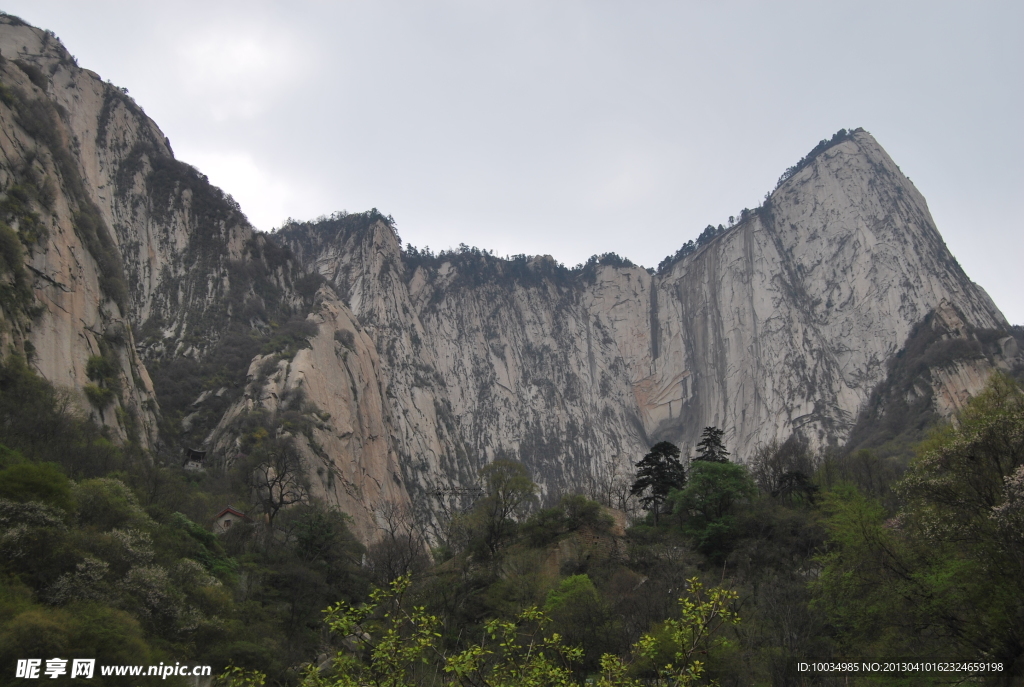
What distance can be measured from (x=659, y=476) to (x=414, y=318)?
43.5 m

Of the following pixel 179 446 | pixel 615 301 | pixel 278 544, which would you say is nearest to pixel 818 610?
pixel 278 544

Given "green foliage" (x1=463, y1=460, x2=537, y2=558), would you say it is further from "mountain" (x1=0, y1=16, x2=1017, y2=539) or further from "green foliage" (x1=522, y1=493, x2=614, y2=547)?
"mountain" (x1=0, y1=16, x2=1017, y2=539)

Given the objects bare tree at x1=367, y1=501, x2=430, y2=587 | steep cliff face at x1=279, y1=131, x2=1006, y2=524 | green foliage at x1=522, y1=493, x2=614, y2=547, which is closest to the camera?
bare tree at x1=367, y1=501, x2=430, y2=587

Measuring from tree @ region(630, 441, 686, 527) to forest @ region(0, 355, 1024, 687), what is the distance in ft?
7.32

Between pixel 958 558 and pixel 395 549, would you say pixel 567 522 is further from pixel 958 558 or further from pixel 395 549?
pixel 958 558

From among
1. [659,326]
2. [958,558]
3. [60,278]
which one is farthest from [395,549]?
[659,326]

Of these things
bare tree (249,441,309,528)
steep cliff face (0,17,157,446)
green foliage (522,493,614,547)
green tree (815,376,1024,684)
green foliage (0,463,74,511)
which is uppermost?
steep cliff face (0,17,157,446)

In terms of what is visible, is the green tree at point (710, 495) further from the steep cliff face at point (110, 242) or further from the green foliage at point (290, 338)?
the green foliage at point (290, 338)

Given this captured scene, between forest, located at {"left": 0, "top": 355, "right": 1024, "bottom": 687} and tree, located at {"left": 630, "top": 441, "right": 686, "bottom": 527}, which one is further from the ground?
tree, located at {"left": 630, "top": 441, "right": 686, "bottom": 527}

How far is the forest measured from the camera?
12352mm

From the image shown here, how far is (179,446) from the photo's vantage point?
42.8 meters

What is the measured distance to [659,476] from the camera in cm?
3962

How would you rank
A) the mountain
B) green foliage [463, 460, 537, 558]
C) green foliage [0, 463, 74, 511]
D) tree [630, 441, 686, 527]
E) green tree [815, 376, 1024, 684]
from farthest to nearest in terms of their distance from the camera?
1. tree [630, 441, 686, 527]
2. the mountain
3. green foliage [463, 460, 537, 558]
4. green foliage [0, 463, 74, 511]
5. green tree [815, 376, 1024, 684]

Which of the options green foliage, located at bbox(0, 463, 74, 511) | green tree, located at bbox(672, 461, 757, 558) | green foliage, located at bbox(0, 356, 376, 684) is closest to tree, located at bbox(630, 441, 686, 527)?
green tree, located at bbox(672, 461, 757, 558)
